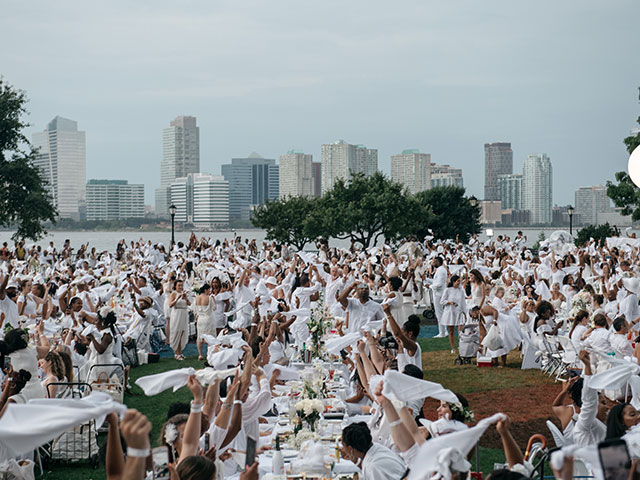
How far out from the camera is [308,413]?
6926 millimetres

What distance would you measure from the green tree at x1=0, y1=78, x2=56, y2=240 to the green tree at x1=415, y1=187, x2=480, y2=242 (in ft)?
99.7

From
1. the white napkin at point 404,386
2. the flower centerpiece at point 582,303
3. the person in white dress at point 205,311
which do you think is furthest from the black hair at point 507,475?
the person in white dress at point 205,311

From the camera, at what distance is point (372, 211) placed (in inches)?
1670

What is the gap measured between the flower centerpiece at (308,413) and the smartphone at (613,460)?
14.1 ft

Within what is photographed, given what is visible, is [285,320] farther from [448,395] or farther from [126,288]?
[126,288]

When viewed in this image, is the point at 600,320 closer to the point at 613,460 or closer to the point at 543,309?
the point at 543,309

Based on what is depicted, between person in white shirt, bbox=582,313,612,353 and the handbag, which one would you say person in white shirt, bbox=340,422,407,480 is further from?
the handbag

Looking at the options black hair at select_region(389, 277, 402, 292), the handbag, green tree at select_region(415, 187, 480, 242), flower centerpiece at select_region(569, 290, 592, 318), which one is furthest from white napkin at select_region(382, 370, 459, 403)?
green tree at select_region(415, 187, 480, 242)

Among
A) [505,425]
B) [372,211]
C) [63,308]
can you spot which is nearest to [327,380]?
[505,425]

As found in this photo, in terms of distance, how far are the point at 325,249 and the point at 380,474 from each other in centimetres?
2436

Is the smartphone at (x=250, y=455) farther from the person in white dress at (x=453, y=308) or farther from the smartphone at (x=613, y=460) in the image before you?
the person in white dress at (x=453, y=308)

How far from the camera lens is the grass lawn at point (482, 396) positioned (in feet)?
29.7

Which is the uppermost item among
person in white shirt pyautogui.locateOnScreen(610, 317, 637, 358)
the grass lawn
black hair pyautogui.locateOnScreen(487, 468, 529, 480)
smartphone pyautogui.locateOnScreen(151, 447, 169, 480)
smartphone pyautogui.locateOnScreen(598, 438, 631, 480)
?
smartphone pyautogui.locateOnScreen(598, 438, 631, 480)

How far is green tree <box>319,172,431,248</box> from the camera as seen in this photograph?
4197 cm
